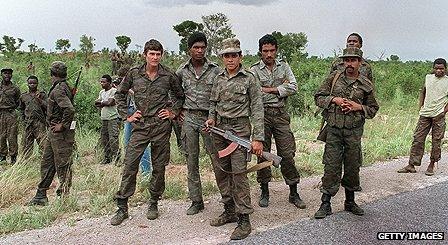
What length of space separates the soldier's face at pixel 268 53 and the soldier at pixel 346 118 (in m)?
0.66

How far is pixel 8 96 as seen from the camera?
8992mm

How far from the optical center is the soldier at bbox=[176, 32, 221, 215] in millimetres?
5102

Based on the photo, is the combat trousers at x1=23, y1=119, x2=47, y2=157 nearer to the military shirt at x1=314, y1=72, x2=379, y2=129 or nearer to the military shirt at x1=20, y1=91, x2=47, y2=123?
the military shirt at x1=20, y1=91, x2=47, y2=123

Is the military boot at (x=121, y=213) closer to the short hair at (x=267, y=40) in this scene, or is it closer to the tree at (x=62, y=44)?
the short hair at (x=267, y=40)

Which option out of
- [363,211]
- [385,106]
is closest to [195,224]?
[363,211]

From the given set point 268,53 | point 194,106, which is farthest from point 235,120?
point 268,53

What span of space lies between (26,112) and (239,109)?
5.21 m

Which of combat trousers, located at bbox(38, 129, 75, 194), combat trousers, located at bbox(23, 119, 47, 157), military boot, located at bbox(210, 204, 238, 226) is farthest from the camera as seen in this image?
combat trousers, located at bbox(23, 119, 47, 157)

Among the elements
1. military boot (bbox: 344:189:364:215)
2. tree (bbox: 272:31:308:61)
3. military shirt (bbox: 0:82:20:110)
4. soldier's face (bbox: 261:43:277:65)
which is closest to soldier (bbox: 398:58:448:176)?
military boot (bbox: 344:189:364:215)

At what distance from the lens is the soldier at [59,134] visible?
5793mm

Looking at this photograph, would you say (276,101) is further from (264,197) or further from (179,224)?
(179,224)

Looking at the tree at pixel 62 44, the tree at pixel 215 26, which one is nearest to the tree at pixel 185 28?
the tree at pixel 215 26

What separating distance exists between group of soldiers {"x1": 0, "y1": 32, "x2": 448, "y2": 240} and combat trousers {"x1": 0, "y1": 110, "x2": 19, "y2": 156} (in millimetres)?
4709

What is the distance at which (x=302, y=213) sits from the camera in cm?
518
